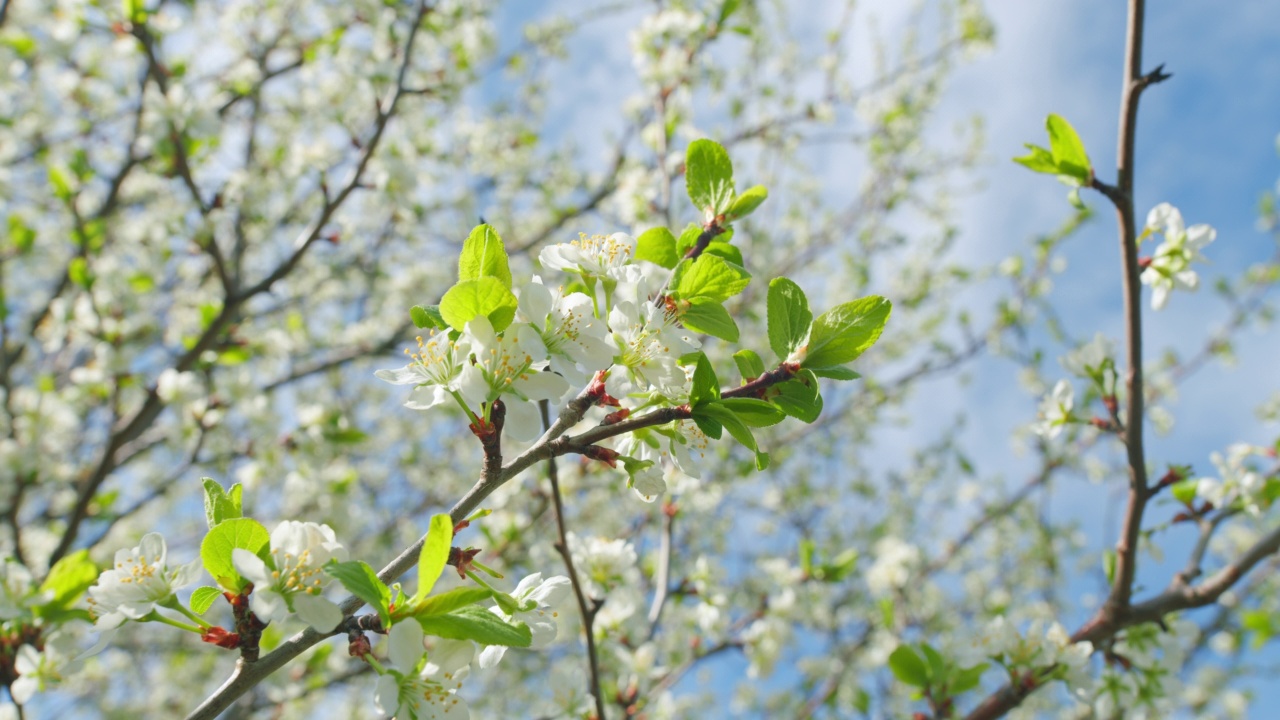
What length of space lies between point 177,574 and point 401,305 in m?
6.55

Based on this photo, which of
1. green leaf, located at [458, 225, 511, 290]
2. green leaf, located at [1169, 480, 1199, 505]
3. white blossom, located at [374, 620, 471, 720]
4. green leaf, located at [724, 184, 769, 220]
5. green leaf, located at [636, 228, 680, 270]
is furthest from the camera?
green leaf, located at [1169, 480, 1199, 505]

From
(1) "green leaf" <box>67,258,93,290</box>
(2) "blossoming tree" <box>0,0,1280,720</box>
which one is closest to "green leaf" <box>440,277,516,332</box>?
(2) "blossoming tree" <box>0,0,1280,720</box>

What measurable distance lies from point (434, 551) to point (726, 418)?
1.68ft

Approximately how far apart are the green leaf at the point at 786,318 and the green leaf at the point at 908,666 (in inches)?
55.0

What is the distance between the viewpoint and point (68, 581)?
183 cm

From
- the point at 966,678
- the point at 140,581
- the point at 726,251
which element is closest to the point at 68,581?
the point at 140,581

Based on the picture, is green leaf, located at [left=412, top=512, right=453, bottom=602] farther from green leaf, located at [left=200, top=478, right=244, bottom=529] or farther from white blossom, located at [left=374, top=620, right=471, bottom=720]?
green leaf, located at [left=200, top=478, right=244, bottom=529]

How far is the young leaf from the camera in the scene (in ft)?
4.35

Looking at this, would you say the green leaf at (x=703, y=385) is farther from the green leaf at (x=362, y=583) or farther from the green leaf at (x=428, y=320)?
the green leaf at (x=362, y=583)

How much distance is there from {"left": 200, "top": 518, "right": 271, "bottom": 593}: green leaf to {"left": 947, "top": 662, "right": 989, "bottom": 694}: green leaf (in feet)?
6.79

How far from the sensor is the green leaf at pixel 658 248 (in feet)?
4.75

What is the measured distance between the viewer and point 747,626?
3.81 meters

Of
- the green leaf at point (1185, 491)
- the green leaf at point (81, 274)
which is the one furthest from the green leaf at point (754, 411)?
the green leaf at point (81, 274)

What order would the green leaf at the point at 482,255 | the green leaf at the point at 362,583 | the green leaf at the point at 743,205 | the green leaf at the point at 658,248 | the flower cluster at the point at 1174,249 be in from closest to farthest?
1. the green leaf at the point at 362,583
2. the green leaf at the point at 482,255
3. the green leaf at the point at 658,248
4. the green leaf at the point at 743,205
5. the flower cluster at the point at 1174,249
